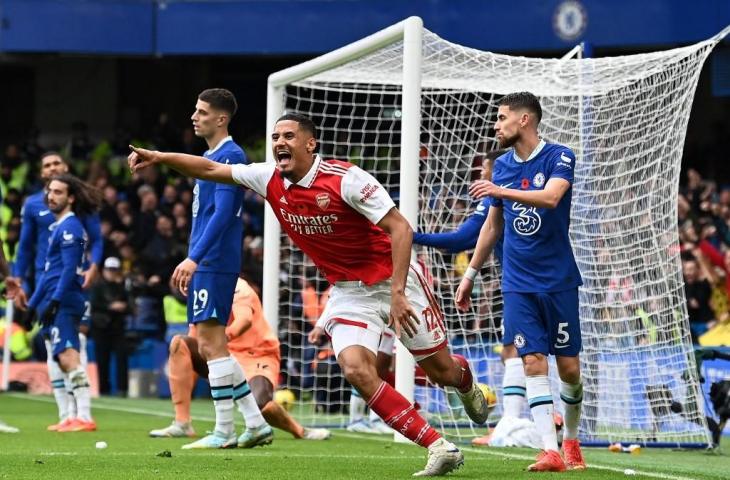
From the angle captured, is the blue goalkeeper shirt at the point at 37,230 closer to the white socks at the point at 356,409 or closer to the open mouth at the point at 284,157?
the white socks at the point at 356,409

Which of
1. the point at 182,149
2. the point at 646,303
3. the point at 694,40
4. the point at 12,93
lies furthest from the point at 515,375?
the point at 12,93

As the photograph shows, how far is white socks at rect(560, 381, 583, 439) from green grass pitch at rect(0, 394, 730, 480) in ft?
0.82

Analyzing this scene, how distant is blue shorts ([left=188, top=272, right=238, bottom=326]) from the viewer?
9.23 metres

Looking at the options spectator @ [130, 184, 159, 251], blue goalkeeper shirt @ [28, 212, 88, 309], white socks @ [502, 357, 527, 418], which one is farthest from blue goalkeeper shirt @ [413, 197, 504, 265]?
spectator @ [130, 184, 159, 251]

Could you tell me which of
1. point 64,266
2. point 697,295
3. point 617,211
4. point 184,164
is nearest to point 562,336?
point 184,164

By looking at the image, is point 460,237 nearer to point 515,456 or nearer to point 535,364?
point 515,456

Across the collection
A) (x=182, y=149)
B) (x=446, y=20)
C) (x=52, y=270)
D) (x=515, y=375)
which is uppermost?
(x=446, y=20)

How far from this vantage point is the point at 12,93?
27.9 meters

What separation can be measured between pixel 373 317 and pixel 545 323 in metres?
1.12

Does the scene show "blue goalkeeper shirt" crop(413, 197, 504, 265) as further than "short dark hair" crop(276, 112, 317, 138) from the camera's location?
Yes

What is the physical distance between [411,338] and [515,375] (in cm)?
305

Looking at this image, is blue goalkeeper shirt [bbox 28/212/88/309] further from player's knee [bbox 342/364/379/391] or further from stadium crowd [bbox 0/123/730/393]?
player's knee [bbox 342/364/379/391]

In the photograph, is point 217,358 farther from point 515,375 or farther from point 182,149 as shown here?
point 182,149

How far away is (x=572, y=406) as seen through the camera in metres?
8.25
